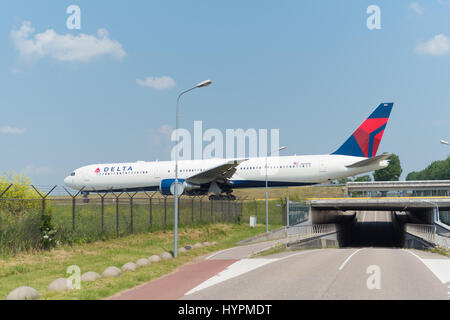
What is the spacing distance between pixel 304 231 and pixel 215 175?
10144 millimetres

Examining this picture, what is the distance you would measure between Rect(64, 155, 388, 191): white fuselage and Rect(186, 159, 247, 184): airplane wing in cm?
183

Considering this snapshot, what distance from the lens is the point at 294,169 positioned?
45688 mm

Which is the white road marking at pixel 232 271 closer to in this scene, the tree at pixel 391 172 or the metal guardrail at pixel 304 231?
the metal guardrail at pixel 304 231

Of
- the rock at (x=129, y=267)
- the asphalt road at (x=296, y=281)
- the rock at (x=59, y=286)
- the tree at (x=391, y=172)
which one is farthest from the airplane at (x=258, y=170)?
the tree at (x=391, y=172)

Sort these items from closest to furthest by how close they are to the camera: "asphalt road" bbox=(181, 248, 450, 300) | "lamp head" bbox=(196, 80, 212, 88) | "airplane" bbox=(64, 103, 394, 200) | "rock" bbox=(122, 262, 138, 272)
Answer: "asphalt road" bbox=(181, 248, 450, 300)
"rock" bbox=(122, 262, 138, 272)
"lamp head" bbox=(196, 80, 212, 88)
"airplane" bbox=(64, 103, 394, 200)

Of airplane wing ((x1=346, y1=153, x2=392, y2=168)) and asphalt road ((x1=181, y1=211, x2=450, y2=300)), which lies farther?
airplane wing ((x1=346, y1=153, x2=392, y2=168))

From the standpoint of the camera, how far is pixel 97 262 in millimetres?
16766

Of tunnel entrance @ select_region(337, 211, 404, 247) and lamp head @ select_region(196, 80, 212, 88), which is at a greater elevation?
lamp head @ select_region(196, 80, 212, 88)

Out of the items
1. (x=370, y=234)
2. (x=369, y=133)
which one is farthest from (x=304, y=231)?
(x=370, y=234)

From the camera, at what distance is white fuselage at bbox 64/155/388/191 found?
150 ft

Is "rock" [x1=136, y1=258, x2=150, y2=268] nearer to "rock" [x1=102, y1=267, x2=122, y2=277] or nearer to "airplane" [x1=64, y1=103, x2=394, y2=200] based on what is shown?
"rock" [x1=102, y1=267, x2=122, y2=277]

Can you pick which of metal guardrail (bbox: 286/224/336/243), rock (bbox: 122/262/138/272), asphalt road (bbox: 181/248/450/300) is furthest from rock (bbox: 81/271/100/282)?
metal guardrail (bbox: 286/224/336/243)

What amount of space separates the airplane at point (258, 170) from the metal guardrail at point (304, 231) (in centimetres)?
533
